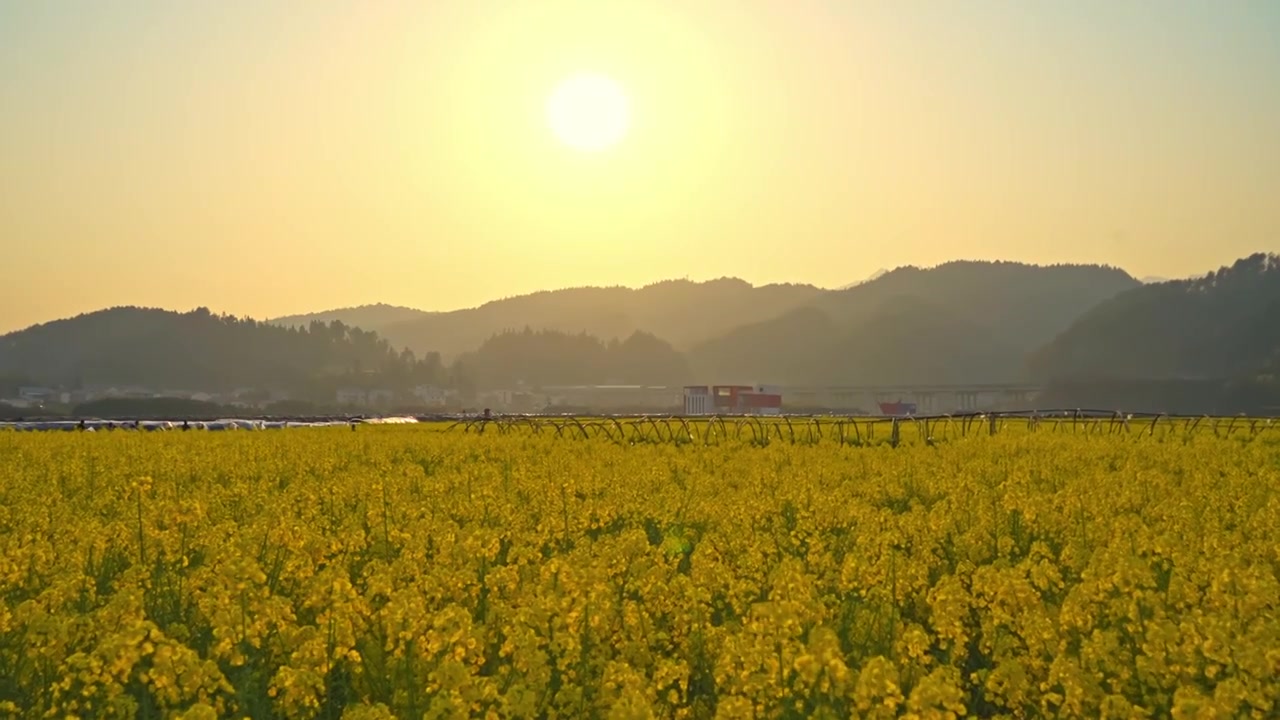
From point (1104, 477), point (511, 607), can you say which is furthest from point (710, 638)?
point (1104, 477)

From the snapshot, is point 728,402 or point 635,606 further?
point 728,402

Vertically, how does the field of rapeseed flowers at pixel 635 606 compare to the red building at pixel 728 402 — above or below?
below

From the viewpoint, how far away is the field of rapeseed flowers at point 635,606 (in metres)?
6.21

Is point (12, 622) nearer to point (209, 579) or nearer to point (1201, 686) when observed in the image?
point (209, 579)

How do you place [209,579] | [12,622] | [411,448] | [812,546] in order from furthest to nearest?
[411,448] → [812,546] → [209,579] → [12,622]

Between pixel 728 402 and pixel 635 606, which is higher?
pixel 728 402

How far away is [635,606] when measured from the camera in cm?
823

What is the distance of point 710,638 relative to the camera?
8062 mm

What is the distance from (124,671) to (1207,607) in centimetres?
844

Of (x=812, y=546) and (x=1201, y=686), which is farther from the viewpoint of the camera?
(x=812, y=546)

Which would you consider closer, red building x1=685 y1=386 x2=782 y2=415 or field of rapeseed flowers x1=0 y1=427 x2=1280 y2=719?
field of rapeseed flowers x1=0 y1=427 x2=1280 y2=719

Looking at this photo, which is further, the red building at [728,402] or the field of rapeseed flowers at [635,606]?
the red building at [728,402]

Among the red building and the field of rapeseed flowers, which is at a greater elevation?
the red building

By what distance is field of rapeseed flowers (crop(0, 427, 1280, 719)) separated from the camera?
6.21m
